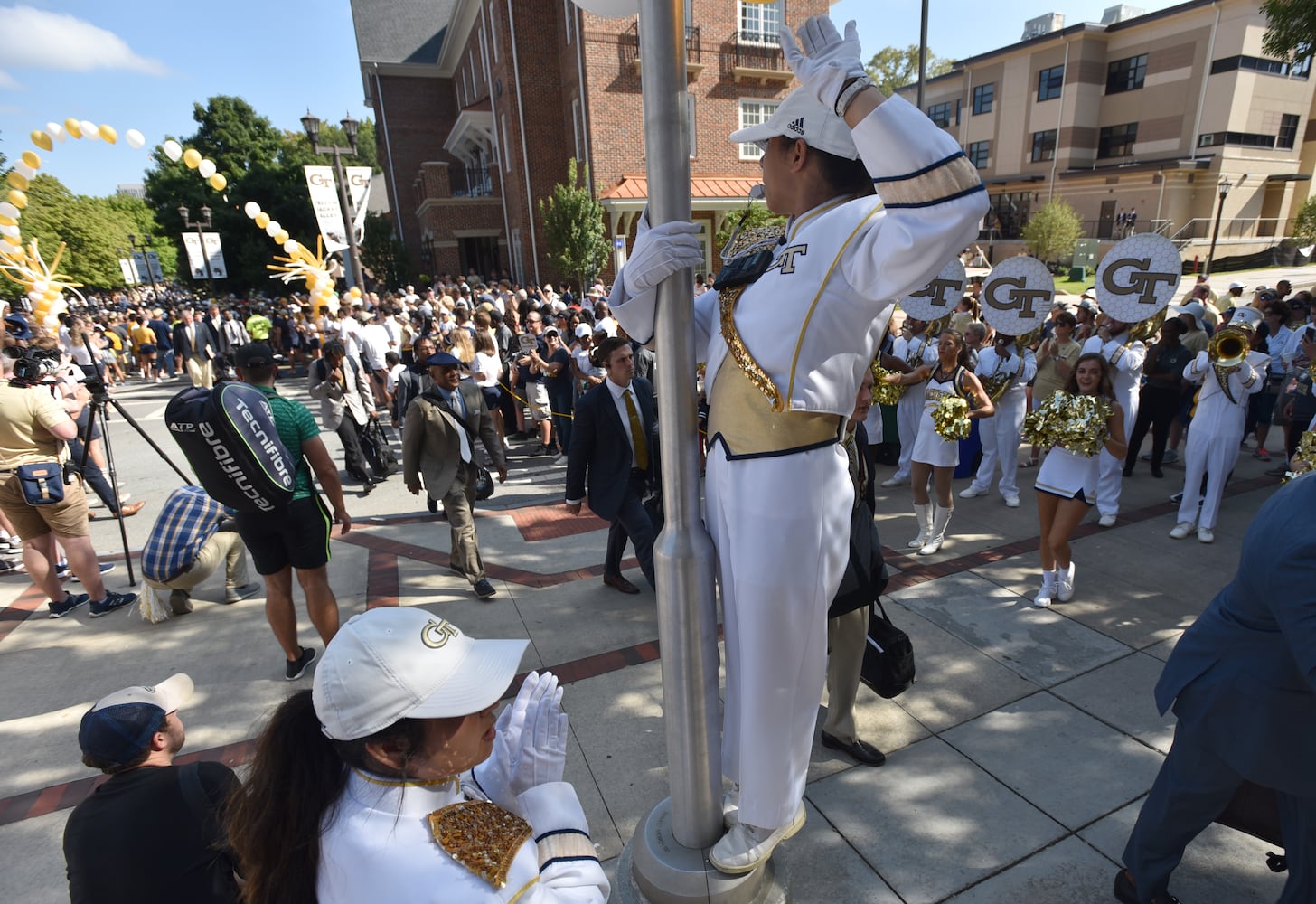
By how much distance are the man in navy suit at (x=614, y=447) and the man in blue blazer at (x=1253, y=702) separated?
3040 mm

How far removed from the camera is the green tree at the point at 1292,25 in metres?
Answer: 8.64

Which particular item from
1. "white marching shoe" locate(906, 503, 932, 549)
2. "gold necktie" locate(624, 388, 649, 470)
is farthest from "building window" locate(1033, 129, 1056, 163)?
"gold necktie" locate(624, 388, 649, 470)

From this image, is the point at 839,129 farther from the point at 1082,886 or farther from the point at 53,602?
the point at 53,602

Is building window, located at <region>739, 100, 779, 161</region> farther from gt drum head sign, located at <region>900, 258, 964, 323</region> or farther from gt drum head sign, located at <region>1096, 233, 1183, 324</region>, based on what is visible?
gt drum head sign, located at <region>1096, 233, 1183, 324</region>

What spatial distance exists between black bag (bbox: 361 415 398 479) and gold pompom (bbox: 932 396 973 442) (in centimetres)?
637

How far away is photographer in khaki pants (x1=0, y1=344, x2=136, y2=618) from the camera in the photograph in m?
4.59

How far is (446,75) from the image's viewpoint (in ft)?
119

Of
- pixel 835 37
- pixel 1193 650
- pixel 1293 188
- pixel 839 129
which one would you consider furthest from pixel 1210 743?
pixel 1293 188

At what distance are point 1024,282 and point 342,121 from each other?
49.2 ft

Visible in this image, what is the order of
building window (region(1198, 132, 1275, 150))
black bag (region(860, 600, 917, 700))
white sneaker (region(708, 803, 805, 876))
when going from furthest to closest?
building window (region(1198, 132, 1275, 150))
black bag (region(860, 600, 917, 700))
white sneaker (region(708, 803, 805, 876))

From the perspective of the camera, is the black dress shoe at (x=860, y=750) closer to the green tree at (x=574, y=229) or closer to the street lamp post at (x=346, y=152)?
the street lamp post at (x=346, y=152)

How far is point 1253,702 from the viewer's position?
188 cm

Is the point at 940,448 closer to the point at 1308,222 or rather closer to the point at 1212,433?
the point at 1212,433

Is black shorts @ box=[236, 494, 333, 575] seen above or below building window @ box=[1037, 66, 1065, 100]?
below
